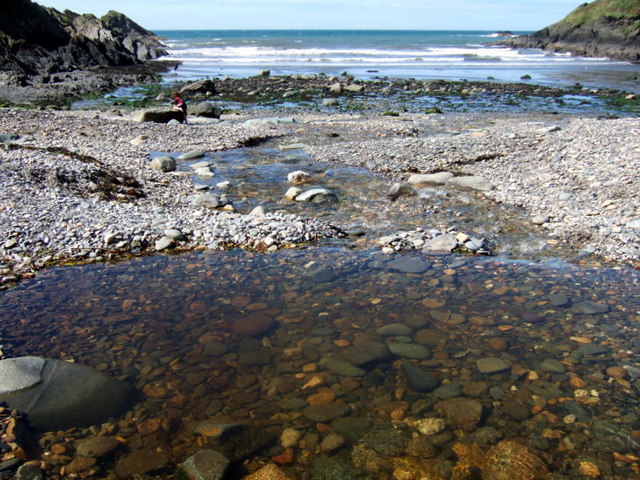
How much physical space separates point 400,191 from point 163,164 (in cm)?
664

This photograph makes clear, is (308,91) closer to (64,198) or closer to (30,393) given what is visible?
(64,198)

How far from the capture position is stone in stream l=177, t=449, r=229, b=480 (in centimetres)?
378

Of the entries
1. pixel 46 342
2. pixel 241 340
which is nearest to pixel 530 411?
pixel 241 340

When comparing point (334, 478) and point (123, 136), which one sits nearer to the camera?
point (334, 478)

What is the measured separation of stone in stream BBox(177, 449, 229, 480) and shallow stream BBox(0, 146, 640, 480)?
14cm

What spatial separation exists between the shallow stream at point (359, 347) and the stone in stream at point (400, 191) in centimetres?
266

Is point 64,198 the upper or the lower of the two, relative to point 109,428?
upper

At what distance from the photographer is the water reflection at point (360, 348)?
4.22 m

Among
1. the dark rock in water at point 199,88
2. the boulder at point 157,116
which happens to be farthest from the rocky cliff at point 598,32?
the boulder at point 157,116

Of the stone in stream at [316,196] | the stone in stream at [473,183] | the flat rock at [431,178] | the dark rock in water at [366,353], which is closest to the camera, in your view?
the dark rock in water at [366,353]

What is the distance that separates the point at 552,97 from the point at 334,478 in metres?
31.9

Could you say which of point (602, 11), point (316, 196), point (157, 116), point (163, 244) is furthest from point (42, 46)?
point (602, 11)

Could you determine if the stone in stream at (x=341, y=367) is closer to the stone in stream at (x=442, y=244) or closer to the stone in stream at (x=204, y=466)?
the stone in stream at (x=204, y=466)

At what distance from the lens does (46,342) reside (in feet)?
18.2
